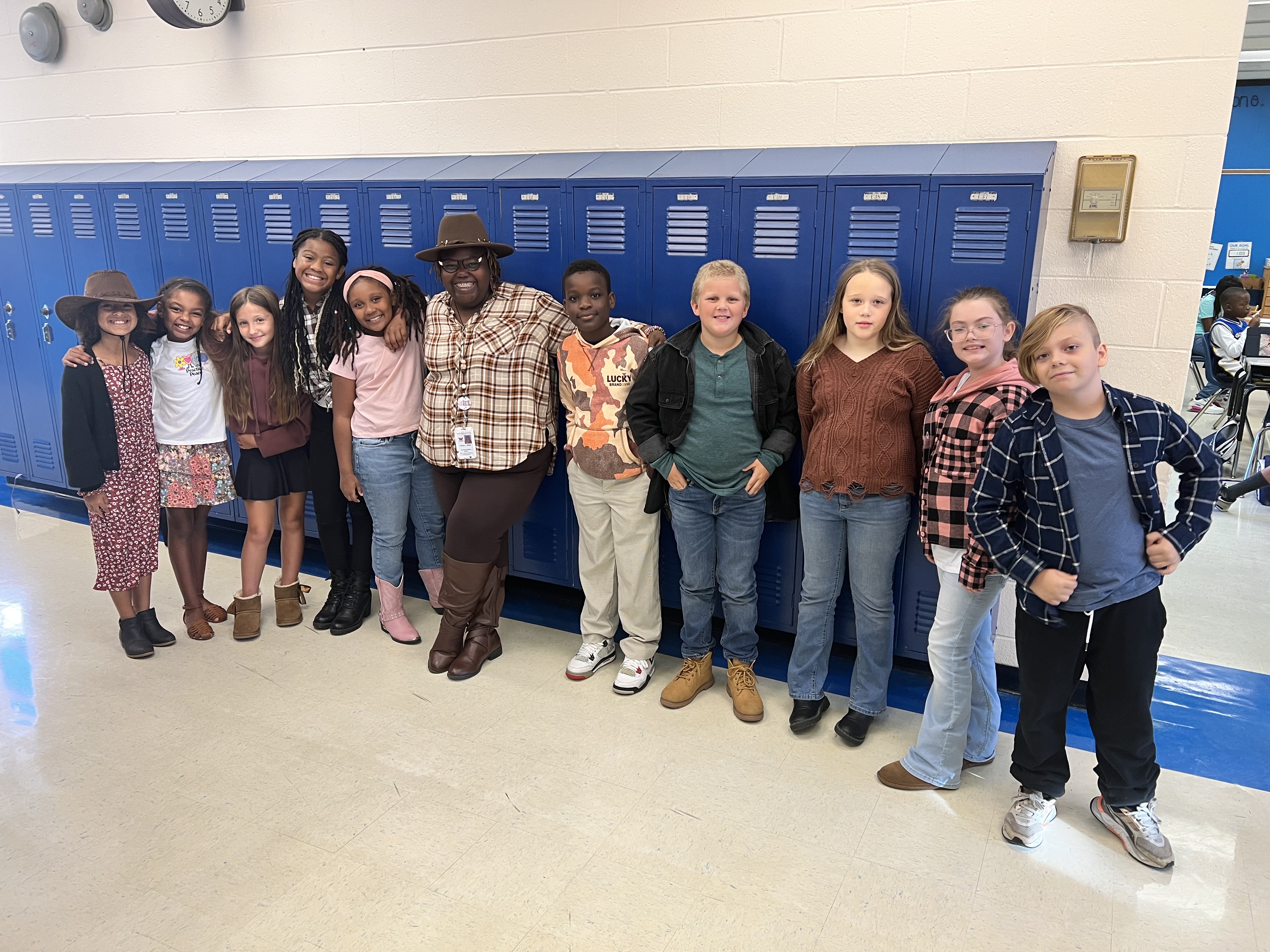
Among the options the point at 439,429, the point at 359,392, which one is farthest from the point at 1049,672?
the point at 359,392

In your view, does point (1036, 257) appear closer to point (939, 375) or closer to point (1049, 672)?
point (939, 375)

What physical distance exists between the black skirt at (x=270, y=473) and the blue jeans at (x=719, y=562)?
4.96 feet

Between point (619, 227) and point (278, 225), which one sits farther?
point (278, 225)

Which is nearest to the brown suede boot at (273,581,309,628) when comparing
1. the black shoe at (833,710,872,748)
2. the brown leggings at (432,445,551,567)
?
the brown leggings at (432,445,551,567)

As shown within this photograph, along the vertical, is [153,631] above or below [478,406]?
below

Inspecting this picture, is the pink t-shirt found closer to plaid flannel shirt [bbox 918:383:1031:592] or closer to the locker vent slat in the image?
plaid flannel shirt [bbox 918:383:1031:592]

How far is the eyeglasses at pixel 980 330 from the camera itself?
2.30 m

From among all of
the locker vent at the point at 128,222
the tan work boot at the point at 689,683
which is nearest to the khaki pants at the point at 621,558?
the tan work boot at the point at 689,683

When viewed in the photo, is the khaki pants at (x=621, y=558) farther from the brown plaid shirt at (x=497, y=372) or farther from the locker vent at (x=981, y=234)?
the locker vent at (x=981, y=234)

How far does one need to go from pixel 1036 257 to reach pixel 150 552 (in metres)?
3.29

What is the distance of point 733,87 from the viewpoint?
335 centimetres

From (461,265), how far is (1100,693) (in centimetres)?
226

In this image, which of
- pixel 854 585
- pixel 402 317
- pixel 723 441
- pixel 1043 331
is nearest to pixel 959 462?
pixel 1043 331

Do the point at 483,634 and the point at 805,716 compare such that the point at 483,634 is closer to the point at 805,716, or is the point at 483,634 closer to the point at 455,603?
the point at 455,603
